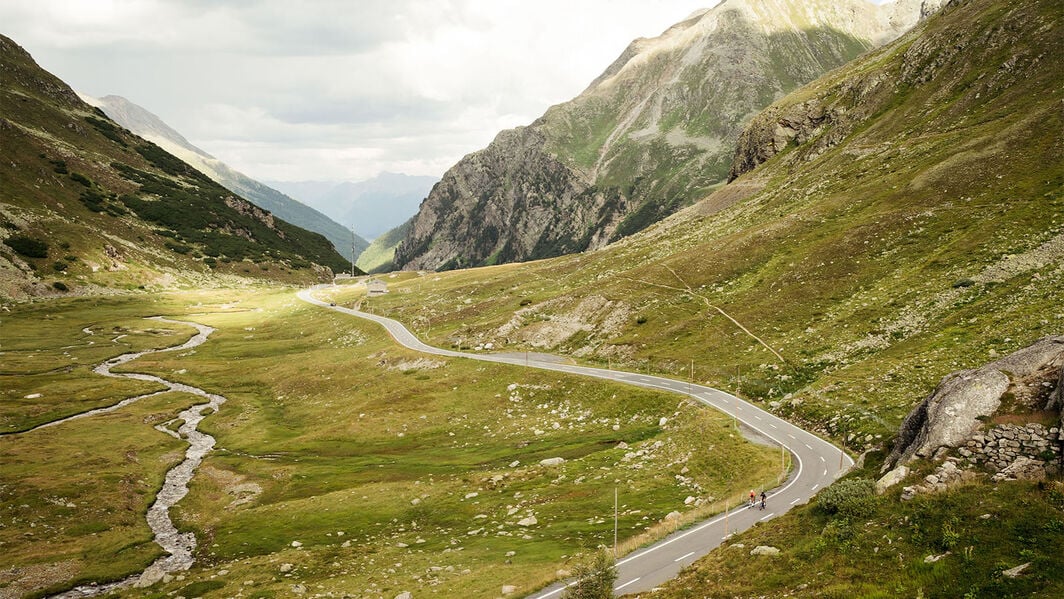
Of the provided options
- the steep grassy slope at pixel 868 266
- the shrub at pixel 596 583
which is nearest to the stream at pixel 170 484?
the shrub at pixel 596 583

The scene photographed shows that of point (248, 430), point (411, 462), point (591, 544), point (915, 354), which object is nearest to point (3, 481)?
point (248, 430)

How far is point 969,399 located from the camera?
28.3 m

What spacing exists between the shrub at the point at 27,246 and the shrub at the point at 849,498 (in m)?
244

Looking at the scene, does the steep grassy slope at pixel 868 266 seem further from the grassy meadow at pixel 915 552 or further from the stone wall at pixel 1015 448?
the grassy meadow at pixel 915 552

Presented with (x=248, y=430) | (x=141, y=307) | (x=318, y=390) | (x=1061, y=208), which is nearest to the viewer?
(x=1061, y=208)

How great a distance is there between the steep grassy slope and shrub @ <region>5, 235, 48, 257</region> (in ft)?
402

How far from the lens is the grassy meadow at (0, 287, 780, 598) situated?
1721 inches

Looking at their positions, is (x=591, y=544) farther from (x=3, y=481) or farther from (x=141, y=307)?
(x=141, y=307)

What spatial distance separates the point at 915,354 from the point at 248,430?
88.7 metres

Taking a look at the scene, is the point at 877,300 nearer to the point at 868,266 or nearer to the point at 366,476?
the point at 868,266

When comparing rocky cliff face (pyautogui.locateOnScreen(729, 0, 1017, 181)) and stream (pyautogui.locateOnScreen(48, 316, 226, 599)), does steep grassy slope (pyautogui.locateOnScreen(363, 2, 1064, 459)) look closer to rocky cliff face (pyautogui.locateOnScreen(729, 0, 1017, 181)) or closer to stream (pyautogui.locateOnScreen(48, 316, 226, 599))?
rocky cliff face (pyautogui.locateOnScreen(729, 0, 1017, 181))

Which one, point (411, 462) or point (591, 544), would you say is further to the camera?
point (411, 462)

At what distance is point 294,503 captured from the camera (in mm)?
59688

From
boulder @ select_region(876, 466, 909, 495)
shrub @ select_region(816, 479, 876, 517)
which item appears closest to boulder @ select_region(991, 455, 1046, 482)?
boulder @ select_region(876, 466, 909, 495)
